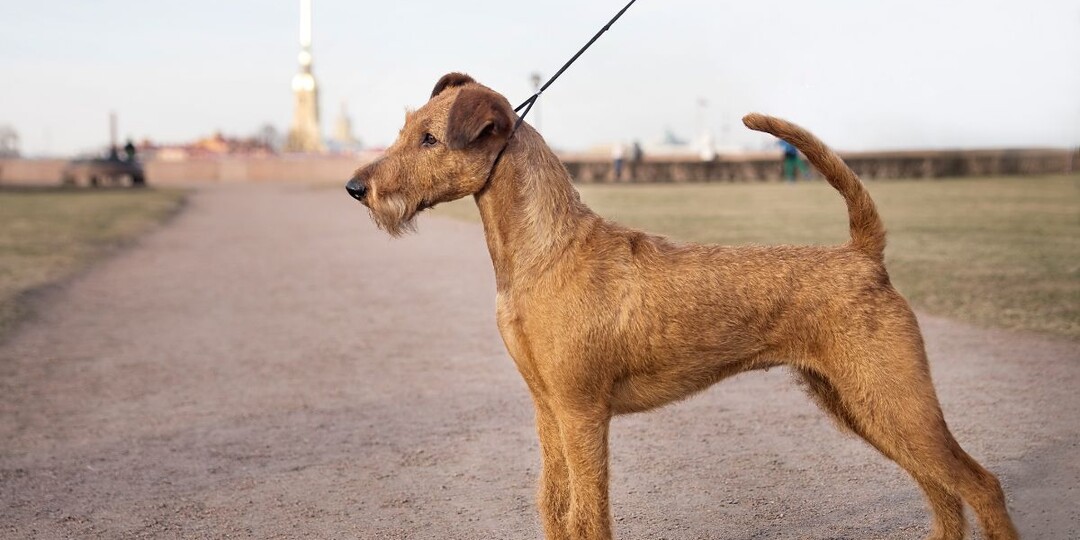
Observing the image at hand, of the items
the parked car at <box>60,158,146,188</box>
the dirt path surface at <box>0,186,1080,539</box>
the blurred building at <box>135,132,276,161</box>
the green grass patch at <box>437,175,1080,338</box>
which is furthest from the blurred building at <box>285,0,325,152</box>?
the dirt path surface at <box>0,186,1080,539</box>

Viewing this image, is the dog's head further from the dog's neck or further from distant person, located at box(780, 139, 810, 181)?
distant person, located at box(780, 139, 810, 181)

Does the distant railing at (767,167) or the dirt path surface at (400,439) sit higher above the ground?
the distant railing at (767,167)

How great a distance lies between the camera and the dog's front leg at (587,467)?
4.01 metres

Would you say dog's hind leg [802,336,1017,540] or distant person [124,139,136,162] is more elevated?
distant person [124,139,136,162]

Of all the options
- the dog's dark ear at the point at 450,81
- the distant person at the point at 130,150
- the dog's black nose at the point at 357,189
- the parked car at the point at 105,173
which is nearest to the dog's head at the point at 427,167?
the dog's black nose at the point at 357,189

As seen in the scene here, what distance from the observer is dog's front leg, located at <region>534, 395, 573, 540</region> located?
14.3 ft

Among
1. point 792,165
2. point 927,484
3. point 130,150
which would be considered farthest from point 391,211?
point 130,150

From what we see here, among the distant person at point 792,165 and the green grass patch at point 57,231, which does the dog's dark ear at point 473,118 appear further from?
the distant person at point 792,165

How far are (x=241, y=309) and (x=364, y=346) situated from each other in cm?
333

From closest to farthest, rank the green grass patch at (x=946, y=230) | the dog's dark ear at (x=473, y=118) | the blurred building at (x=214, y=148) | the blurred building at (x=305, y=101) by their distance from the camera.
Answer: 1. the dog's dark ear at (x=473, y=118)
2. the green grass patch at (x=946, y=230)
3. the blurred building at (x=214, y=148)
4. the blurred building at (x=305, y=101)

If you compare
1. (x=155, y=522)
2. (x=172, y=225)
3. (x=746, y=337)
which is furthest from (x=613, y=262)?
(x=172, y=225)

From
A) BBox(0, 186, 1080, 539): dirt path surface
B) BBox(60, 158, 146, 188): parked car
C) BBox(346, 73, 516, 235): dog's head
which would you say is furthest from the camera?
BBox(60, 158, 146, 188): parked car

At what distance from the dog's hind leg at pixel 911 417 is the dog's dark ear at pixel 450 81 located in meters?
1.92

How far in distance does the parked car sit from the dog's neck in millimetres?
57450
